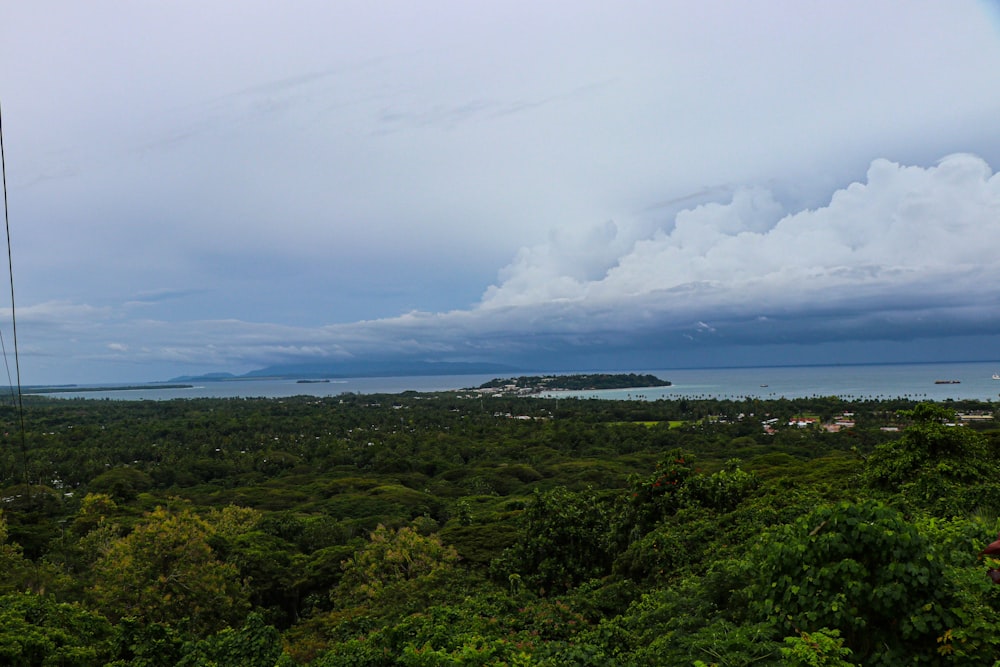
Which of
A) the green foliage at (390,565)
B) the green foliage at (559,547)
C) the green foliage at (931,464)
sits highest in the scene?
the green foliage at (931,464)

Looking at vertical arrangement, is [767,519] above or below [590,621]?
above

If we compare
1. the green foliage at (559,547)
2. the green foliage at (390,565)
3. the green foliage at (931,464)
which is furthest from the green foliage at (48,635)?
the green foliage at (931,464)

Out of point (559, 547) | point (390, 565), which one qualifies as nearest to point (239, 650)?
point (559, 547)

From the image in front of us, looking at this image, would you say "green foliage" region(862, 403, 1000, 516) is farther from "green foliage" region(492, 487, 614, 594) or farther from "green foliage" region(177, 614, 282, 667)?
"green foliage" region(177, 614, 282, 667)

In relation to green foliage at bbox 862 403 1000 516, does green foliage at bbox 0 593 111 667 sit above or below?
below

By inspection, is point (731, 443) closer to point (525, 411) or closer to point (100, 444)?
point (525, 411)

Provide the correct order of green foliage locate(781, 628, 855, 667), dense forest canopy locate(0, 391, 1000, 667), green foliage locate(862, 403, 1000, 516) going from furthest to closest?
1. green foliage locate(862, 403, 1000, 516)
2. dense forest canopy locate(0, 391, 1000, 667)
3. green foliage locate(781, 628, 855, 667)

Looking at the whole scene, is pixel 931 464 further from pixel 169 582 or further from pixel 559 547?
pixel 169 582

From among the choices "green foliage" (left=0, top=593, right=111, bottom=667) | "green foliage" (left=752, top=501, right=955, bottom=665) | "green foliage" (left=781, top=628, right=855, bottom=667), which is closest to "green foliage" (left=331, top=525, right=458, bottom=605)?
"green foliage" (left=0, top=593, right=111, bottom=667)

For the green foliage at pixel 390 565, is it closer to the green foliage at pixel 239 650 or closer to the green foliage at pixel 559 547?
the green foliage at pixel 559 547

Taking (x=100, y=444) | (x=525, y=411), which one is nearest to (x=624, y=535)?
(x=100, y=444)

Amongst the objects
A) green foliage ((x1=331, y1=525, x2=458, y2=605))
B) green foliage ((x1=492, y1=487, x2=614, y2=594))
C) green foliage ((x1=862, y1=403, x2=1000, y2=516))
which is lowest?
green foliage ((x1=331, y1=525, x2=458, y2=605))
